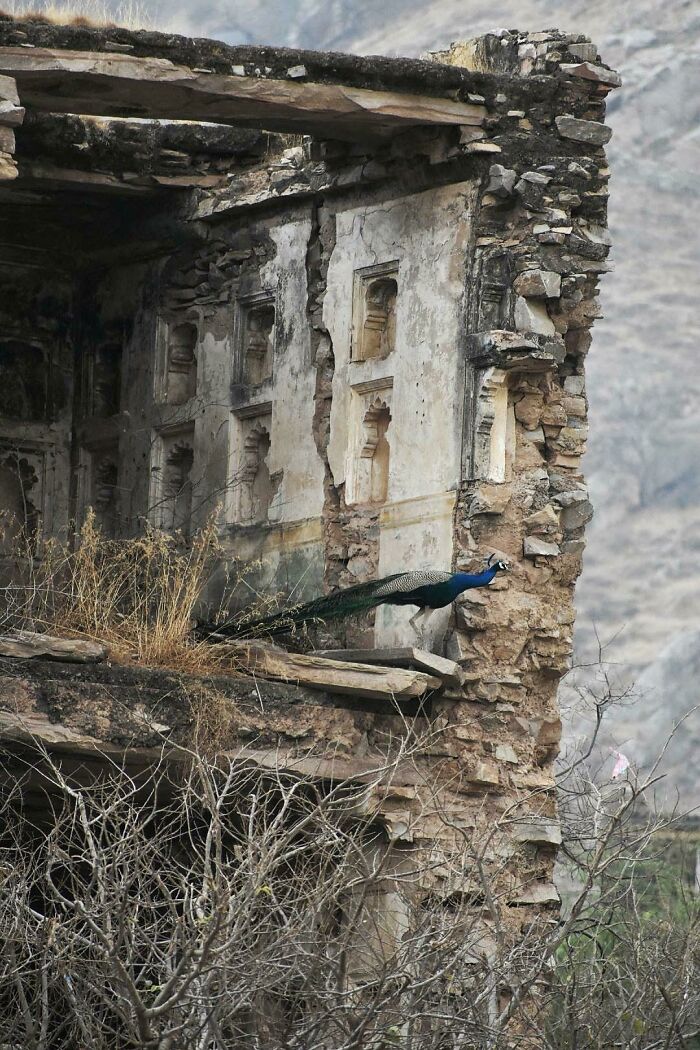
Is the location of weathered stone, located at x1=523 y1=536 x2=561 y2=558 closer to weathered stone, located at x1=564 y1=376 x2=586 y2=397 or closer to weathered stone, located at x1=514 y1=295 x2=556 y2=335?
weathered stone, located at x1=564 y1=376 x2=586 y2=397

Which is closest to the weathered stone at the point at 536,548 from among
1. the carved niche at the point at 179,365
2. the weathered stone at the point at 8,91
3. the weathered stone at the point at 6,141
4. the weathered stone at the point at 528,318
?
the weathered stone at the point at 528,318

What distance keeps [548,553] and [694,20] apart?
5207 centimetres

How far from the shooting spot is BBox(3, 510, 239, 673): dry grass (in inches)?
545

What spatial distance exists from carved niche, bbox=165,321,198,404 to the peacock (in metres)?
2.65

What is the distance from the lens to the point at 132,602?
1491cm

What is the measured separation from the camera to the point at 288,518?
51.4 feet

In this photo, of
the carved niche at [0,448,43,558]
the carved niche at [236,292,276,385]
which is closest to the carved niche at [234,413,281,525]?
the carved niche at [236,292,276,385]

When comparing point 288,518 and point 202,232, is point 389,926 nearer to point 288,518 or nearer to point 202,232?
point 288,518

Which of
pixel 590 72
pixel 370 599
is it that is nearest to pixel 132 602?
pixel 370 599

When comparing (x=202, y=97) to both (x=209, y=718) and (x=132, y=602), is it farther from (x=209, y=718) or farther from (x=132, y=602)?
(x=209, y=718)

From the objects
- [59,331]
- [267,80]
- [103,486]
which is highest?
[267,80]

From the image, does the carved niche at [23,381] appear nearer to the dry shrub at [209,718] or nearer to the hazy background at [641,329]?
the dry shrub at [209,718]

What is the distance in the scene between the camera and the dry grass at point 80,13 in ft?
47.4

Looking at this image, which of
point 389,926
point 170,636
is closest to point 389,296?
point 170,636
